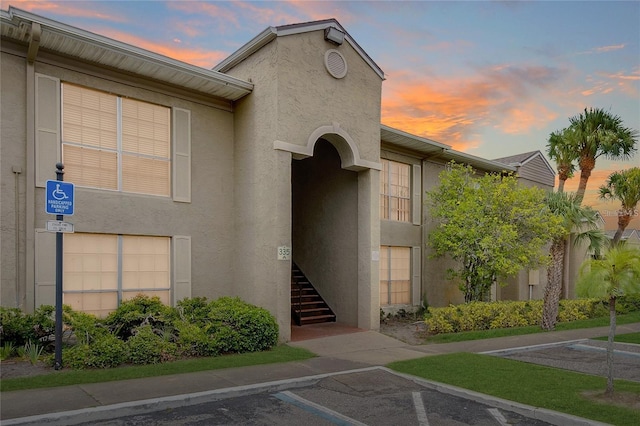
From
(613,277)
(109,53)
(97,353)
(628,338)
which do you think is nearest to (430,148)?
(628,338)

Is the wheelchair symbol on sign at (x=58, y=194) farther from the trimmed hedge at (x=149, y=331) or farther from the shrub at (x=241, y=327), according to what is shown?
the shrub at (x=241, y=327)

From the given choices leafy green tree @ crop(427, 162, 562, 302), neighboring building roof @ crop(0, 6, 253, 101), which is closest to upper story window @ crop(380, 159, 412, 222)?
leafy green tree @ crop(427, 162, 562, 302)

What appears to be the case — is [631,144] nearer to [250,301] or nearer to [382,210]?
[382,210]

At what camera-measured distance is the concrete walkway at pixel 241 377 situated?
6.61 meters

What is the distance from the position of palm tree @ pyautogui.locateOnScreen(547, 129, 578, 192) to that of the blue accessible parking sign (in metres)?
18.5

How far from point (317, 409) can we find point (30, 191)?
7.16 metres

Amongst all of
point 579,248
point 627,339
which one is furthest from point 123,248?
point 579,248

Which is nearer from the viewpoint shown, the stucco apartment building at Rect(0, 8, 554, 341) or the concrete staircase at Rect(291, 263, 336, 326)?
the stucco apartment building at Rect(0, 8, 554, 341)

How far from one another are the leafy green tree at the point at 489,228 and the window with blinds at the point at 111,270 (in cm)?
919

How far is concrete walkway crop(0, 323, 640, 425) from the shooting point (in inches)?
260

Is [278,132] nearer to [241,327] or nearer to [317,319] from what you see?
[241,327]

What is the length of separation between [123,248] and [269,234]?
130 inches

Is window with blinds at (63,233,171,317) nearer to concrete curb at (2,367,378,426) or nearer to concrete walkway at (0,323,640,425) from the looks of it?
concrete walkway at (0,323,640,425)

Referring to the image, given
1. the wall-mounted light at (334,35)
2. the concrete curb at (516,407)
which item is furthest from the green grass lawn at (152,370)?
the wall-mounted light at (334,35)
